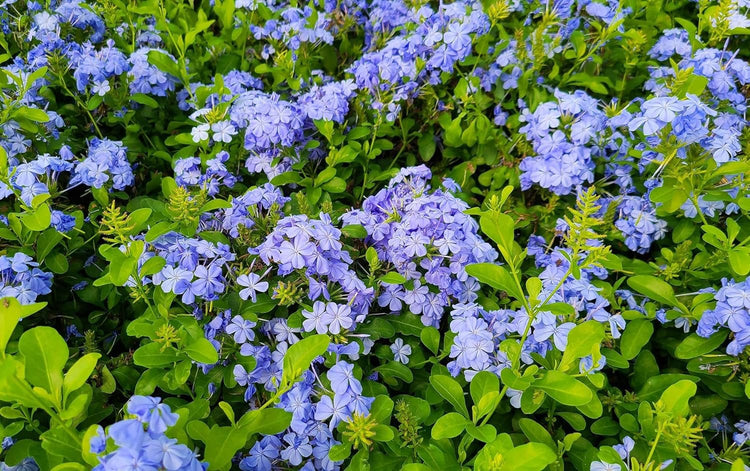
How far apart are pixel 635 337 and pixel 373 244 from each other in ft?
3.03

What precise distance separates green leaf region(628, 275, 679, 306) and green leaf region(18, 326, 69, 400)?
5.51 ft

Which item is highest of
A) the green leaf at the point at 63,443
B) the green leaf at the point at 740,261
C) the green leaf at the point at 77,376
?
the green leaf at the point at 77,376

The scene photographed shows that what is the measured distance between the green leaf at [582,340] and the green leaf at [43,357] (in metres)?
1.24

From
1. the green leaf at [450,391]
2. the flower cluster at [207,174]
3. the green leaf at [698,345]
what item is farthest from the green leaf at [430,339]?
the flower cluster at [207,174]

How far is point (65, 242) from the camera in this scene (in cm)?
210

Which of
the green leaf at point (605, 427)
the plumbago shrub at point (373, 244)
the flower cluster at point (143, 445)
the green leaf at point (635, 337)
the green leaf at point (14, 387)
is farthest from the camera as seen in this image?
the green leaf at point (635, 337)

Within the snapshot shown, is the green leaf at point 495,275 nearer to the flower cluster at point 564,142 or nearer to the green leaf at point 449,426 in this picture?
the green leaf at point 449,426

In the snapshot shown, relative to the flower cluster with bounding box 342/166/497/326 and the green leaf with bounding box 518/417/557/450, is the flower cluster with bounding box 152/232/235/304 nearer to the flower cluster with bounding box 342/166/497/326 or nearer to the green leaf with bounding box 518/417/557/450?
the flower cluster with bounding box 342/166/497/326

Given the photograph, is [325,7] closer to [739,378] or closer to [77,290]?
[77,290]

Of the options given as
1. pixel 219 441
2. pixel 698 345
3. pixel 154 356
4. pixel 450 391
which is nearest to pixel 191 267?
pixel 154 356

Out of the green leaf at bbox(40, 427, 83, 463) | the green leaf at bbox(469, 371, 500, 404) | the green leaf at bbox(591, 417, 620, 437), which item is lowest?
the green leaf at bbox(591, 417, 620, 437)

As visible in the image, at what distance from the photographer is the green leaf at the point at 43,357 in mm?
1313

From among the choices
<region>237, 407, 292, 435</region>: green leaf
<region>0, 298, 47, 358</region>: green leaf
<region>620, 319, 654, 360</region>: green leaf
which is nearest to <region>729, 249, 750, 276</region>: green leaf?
<region>620, 319, 654, 360</region>: green leaf

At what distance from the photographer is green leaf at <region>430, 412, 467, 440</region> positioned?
153cm
